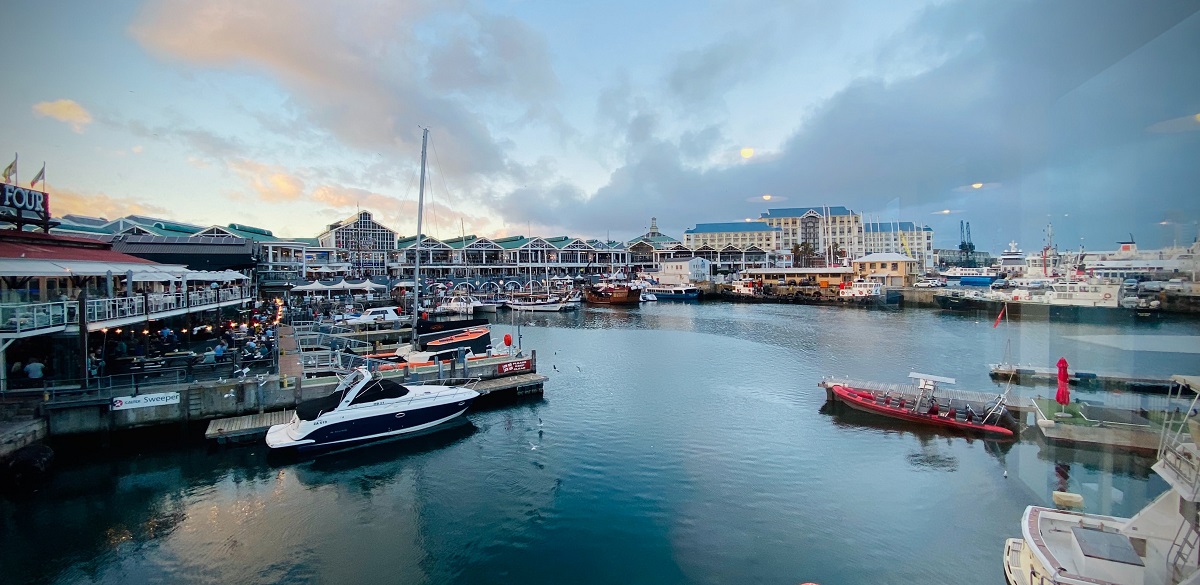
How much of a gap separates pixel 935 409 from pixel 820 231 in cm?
6723

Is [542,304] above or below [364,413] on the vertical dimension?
above

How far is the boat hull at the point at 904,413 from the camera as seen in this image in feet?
36.4

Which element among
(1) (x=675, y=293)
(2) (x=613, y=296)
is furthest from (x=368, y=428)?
(1) (x=675, y=293)

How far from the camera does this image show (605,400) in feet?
48.8

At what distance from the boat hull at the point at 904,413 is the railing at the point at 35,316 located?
17.3 meters

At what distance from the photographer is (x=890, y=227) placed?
41562 millimetres

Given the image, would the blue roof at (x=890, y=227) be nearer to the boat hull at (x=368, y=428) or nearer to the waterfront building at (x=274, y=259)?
the boat hull at (x=368, y=428)

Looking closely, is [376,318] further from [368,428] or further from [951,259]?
[951,259]

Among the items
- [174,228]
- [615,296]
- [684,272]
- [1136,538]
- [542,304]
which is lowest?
[1136,538]

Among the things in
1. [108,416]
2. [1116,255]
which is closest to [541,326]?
[108,416]

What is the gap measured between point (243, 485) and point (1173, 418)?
41.6 ft

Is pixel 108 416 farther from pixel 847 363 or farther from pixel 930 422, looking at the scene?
pixel 847 363

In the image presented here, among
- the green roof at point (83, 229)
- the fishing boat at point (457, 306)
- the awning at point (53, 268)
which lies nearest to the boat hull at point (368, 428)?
the awning at point (53, 268)

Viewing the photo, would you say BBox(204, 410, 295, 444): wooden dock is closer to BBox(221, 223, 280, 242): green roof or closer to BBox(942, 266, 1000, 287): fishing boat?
BBox(221, 223, 280, 242): green roof
